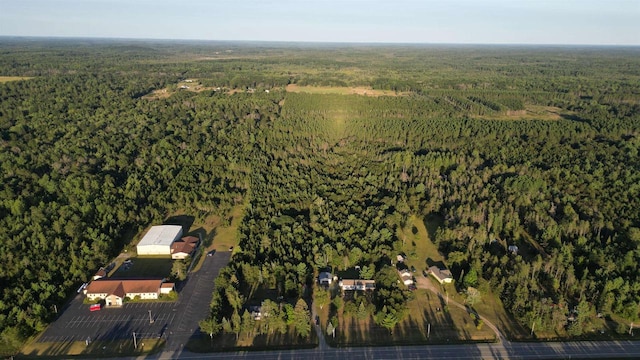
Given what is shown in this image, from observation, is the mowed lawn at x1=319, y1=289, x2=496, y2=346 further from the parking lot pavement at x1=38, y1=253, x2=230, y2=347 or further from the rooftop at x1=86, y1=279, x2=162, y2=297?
the rooftop at x1=86, y1=279, x2=162, y2=297

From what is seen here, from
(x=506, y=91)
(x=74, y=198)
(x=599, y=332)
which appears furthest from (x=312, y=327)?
(x=506, y=91)

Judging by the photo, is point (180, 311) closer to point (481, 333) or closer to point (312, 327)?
point (312, 327)

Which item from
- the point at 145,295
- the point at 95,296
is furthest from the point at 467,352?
the point at 95,296

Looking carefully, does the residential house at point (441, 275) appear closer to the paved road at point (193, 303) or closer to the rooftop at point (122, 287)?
the paved road at point (193, 303)

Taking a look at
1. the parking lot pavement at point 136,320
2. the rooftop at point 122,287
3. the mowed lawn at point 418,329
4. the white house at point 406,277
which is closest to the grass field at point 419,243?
the white house at point 406,277

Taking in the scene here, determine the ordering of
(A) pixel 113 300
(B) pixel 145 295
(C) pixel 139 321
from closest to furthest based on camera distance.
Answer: (C) pixel 139 321 < (A) pixel 113 300 < (B) pixel 145 295

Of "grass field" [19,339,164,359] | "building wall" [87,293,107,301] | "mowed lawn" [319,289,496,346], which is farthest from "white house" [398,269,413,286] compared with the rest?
"building wall" [87,293,107,301]

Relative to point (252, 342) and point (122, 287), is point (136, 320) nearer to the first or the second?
point (122, 287)
